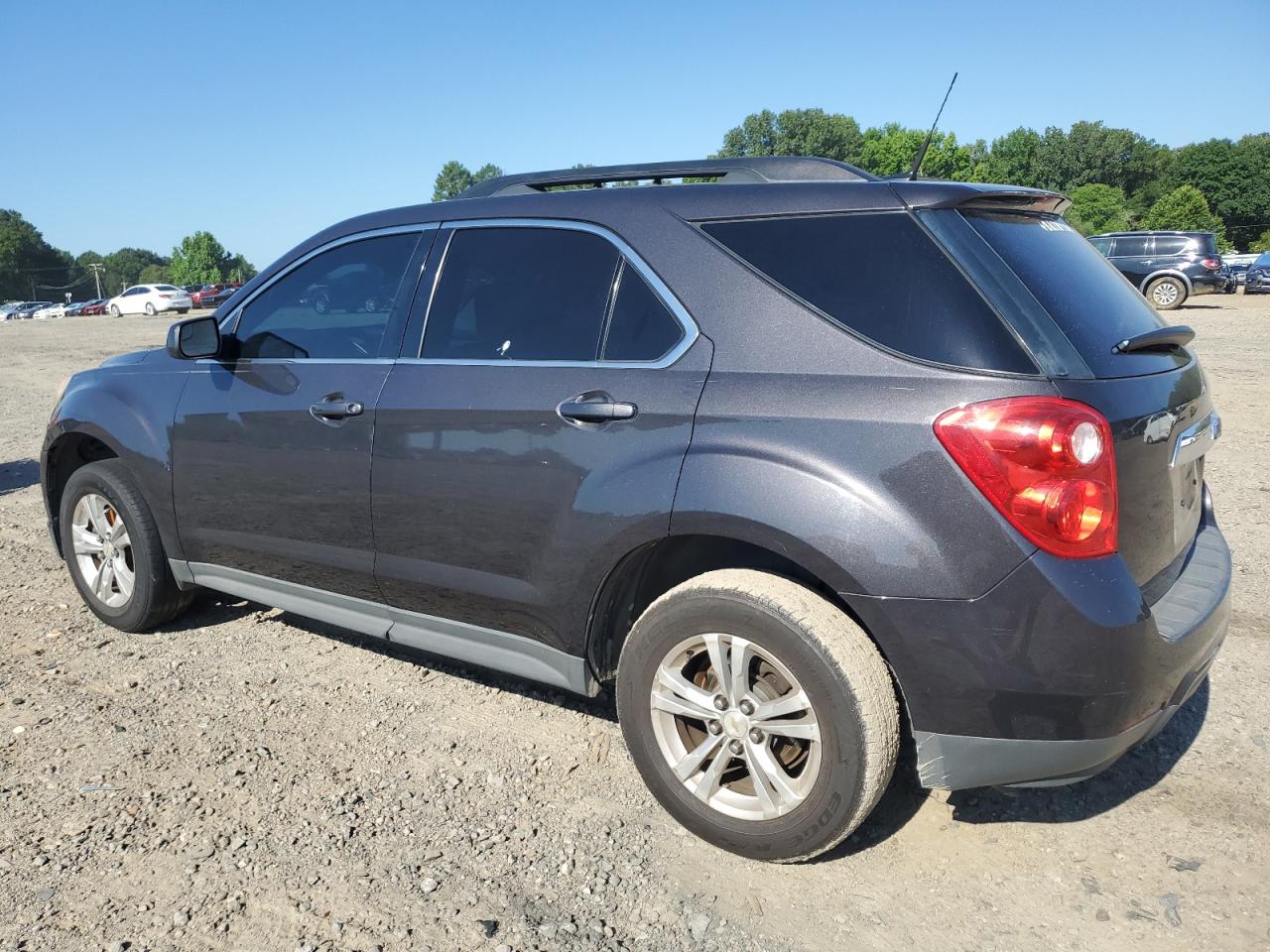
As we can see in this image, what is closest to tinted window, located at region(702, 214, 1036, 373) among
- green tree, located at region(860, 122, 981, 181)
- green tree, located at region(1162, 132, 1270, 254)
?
green tree, located at region(860, 122, 981, 181)

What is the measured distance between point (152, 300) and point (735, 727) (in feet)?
164

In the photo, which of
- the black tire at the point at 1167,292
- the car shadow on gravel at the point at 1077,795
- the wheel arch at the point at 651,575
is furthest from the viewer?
the black tire at the point at 1167,292

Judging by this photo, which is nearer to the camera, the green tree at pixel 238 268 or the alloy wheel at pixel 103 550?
the alloy wheel at pixel 103 550

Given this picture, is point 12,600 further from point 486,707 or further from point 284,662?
point 486,707

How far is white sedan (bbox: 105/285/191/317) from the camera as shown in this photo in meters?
45.2

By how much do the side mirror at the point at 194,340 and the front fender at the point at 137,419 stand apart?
0.67ft

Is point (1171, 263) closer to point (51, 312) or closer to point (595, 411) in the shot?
point (595, 411)

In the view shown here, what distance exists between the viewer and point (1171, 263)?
2358 centimetres

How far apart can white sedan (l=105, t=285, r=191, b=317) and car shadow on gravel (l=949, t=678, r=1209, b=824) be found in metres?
47.0

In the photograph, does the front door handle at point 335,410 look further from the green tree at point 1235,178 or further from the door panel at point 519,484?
the green tree at point 1235,178

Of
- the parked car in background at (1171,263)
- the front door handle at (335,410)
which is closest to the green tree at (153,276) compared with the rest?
the parked car in background at (1171,263)

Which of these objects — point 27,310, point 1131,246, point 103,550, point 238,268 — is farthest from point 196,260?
point 103,550

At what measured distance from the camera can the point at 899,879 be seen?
104 inches

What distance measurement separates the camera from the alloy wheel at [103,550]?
4.39m
